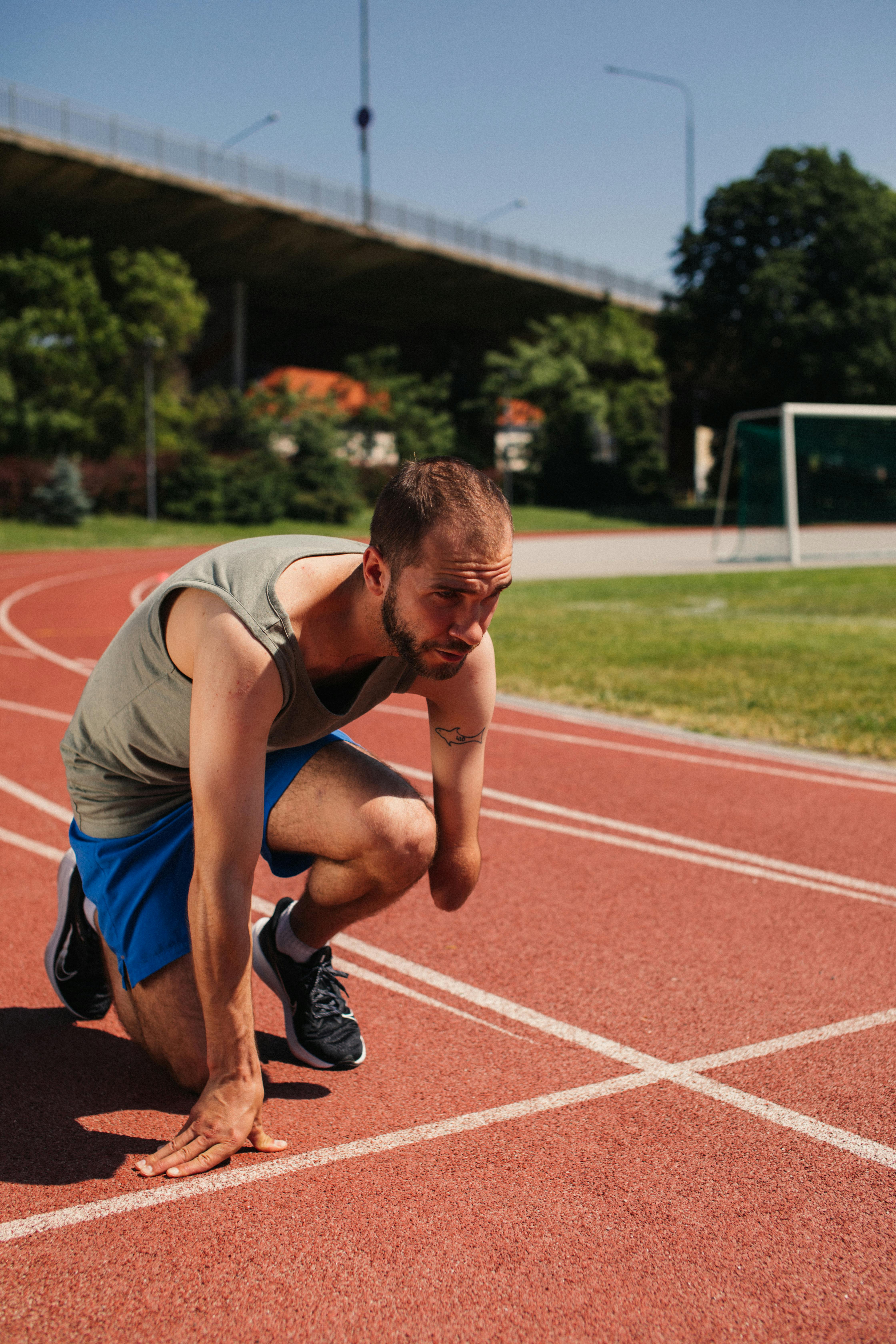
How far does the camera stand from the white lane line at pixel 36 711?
7988 mm

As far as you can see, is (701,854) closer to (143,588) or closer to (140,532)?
(143,588)

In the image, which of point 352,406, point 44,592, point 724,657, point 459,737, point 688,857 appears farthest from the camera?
point 352,406

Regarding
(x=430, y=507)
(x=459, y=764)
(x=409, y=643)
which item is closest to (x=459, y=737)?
(x=459, y=764)

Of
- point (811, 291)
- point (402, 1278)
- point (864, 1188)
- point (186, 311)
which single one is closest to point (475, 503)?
point (402, 1278)

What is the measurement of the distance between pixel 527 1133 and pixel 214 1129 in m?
0.69

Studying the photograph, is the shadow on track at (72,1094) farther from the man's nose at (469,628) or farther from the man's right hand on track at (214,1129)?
the man's nose at (469,628)

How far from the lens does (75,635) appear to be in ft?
43.2

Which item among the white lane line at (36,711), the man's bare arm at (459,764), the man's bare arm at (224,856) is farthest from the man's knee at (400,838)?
the white lane line at (36,711)

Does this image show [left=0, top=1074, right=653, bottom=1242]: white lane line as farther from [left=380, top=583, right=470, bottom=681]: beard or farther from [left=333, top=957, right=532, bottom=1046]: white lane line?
[left=380, top=583, right=470, bottom=681]: beard

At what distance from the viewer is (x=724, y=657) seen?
10.6 metres

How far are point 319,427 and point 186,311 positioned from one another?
5388mm

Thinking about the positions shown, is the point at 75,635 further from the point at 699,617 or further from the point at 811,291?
the point at 811,291

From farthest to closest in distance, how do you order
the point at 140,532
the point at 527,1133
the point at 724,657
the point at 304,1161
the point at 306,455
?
1. the point at 306,455
2. the point at 140,532
3. the point at 724,657
4. the point at 527,1133
5. the point at 304,1161

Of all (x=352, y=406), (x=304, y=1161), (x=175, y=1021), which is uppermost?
(x=352, y=406)
